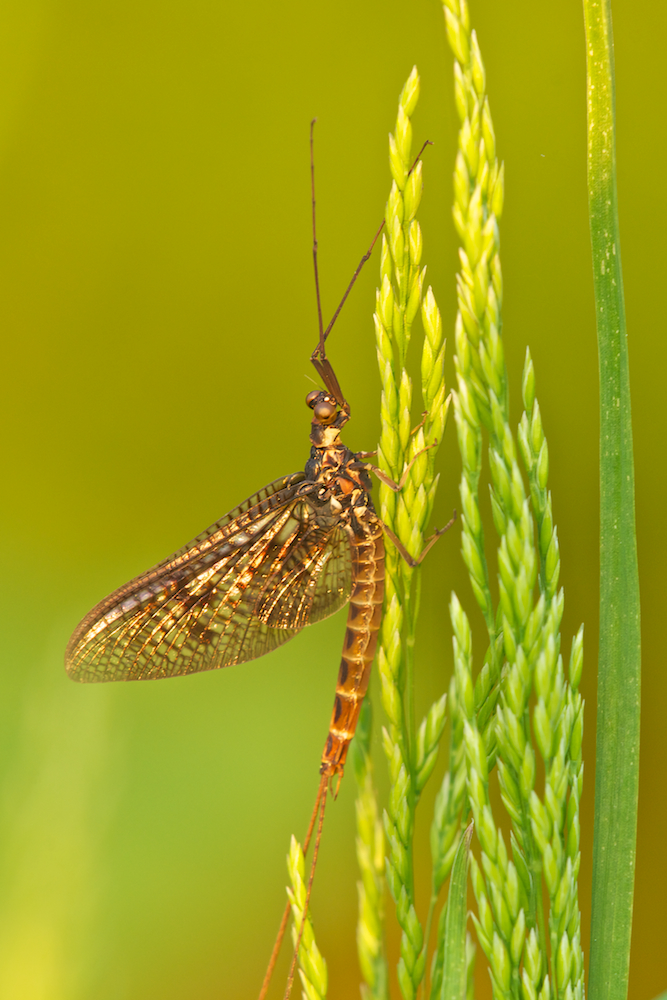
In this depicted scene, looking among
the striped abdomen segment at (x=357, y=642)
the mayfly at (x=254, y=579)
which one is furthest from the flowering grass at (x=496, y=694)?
the mayfly at (x=254, y=579)

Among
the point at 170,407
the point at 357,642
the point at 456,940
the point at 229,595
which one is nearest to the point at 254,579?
the point at 229,595

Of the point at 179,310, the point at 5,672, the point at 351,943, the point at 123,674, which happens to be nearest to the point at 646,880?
the point at 351,943

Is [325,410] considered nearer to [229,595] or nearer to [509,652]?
[229,595]

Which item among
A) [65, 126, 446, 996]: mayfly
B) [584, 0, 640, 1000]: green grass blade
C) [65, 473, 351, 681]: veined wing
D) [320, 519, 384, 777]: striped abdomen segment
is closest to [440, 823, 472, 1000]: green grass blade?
[584, 0, 640, 1000]: green grass blade

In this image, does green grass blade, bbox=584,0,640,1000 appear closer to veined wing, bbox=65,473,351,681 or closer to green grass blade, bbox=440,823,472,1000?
green grass blade, bbox=440,823,472,1000

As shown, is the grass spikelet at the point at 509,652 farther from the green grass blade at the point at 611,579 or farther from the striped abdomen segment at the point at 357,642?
the striped abdomen segment at the point at 357,642

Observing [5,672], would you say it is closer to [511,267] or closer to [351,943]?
[351,943]
